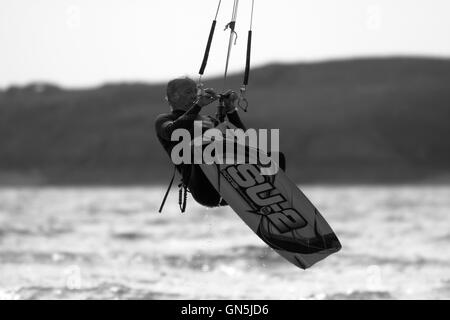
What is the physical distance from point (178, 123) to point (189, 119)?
0.43 ft

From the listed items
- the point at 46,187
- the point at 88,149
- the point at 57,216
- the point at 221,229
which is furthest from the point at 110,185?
the point at 221,229

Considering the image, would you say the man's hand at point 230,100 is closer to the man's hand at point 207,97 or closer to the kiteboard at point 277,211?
the man's hand at point 207,97

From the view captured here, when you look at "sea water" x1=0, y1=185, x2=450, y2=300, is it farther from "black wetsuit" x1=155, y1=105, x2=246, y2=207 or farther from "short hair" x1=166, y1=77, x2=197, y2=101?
"short hair" x1=166, y1=77, x2=197, y2=101

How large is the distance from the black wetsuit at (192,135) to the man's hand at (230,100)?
9cm

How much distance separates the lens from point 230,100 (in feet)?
36.1

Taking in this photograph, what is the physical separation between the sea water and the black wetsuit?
273 inches

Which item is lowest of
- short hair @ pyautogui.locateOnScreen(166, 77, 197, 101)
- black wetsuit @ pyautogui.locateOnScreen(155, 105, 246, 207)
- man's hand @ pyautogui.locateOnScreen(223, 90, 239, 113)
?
black wetsuit @ pyautogui.locateOnScreen(155, 105, 246, 207)

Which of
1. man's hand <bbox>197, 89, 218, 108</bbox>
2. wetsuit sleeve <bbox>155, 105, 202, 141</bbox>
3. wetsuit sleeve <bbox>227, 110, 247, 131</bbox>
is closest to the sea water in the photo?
wetsuit sleeve <bbox>227, 110, 247, 131</bbox>

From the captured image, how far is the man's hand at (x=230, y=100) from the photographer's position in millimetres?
10945

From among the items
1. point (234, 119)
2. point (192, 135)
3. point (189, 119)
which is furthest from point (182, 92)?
point (234, 119)

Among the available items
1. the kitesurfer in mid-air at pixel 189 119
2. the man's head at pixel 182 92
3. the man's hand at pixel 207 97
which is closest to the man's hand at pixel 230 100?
the kitesurfer in mid-air at pixel 189 119

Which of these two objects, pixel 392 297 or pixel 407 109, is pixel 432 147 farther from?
pixel 392 297

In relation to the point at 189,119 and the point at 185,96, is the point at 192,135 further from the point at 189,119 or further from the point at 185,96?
the point at 185,96

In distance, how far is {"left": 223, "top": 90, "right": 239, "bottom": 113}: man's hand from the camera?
10945 millimetres
